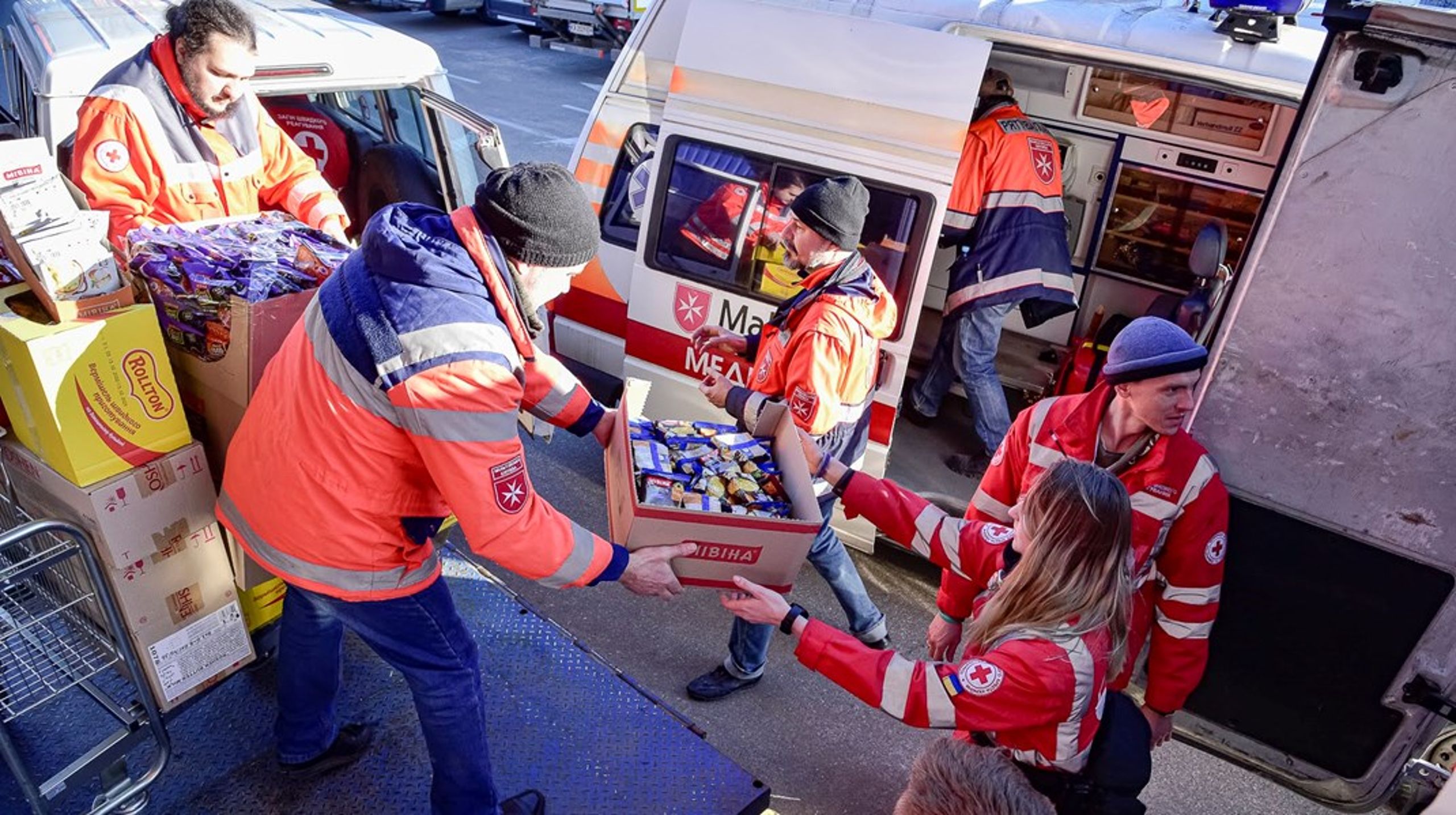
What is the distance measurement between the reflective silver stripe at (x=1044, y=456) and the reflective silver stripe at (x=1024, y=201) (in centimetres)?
205

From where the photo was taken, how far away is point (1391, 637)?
2.67m

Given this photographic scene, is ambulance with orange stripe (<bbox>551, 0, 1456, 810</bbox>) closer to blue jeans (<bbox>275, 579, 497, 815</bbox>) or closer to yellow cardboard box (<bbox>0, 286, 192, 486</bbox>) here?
blue jeans (<bbox>275, 579, 497, 815</bbox>)

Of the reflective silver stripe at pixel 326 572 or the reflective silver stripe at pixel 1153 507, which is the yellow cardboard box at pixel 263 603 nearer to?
the reflective silver stripe at pixel 326 572

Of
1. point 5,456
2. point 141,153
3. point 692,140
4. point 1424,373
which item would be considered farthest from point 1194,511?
point 141,153

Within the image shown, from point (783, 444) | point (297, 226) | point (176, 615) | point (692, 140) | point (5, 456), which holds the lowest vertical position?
point (176, 615)

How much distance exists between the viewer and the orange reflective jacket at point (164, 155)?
3455 millimetres

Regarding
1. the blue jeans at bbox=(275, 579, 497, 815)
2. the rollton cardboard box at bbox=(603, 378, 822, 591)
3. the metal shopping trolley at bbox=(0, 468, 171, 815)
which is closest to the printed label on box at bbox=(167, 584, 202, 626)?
the metal shopping trolley at bbox=(0, 468, 171, 815)

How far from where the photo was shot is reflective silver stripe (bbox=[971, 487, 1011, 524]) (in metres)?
2.99

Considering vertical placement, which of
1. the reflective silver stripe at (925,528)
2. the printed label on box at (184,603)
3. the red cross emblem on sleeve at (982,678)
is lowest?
the printed label on box at (184,603)

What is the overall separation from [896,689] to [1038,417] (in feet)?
3.46

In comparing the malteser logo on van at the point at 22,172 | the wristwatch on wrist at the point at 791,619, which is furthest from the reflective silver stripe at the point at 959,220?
the malteser logo on van at the point at 22,172

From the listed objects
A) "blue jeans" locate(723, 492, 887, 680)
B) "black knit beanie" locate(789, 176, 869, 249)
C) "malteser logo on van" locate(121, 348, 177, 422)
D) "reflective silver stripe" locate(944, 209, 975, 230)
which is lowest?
"blue jeans" locate(723, 492, 887, 680)

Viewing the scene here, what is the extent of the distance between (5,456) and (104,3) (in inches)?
164

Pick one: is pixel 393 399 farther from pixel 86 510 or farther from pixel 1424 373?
pixel 1424 373
